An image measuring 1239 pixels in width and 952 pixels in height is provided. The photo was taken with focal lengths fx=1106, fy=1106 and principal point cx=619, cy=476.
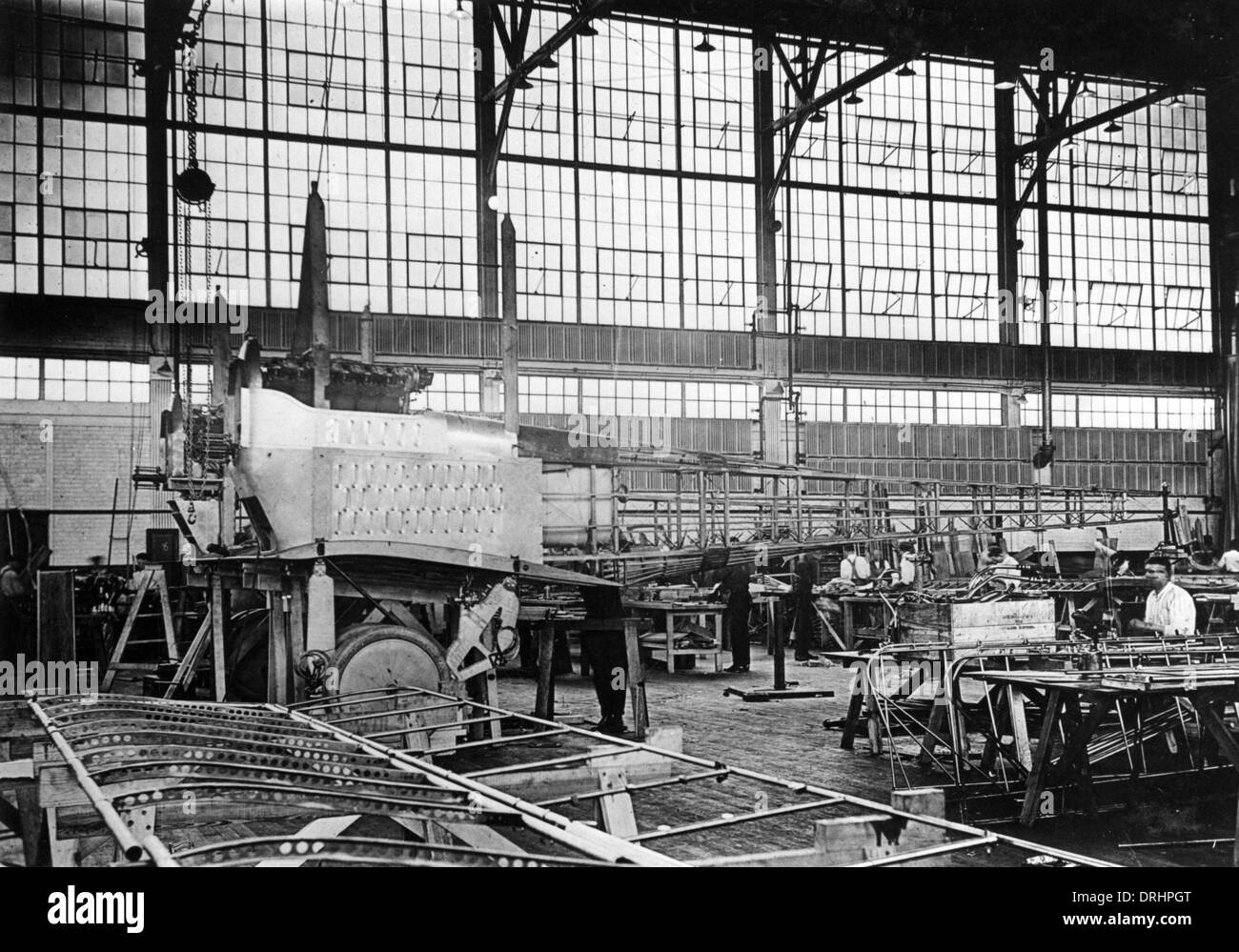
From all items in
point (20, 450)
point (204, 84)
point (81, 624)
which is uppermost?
point (204, 84)

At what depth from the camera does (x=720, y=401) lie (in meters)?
20.5

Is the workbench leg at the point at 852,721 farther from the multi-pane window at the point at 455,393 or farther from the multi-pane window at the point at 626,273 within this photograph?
the multi-pane window at the point at 626,273

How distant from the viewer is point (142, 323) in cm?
1680

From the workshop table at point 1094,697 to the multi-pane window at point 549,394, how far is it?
1216cm

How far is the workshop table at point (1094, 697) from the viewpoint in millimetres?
5598

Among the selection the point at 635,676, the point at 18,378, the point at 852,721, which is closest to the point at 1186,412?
the point at 852,721

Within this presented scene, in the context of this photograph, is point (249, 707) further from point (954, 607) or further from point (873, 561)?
point (873, 561)

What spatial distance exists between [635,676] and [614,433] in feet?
30.2

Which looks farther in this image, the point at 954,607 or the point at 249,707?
the point at 954,607

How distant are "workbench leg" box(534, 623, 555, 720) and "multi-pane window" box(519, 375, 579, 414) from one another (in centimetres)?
883

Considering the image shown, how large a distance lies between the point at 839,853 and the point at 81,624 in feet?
37.3

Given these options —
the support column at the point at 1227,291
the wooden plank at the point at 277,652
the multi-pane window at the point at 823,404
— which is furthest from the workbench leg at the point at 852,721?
the multi-pane window at the point at 823,404
